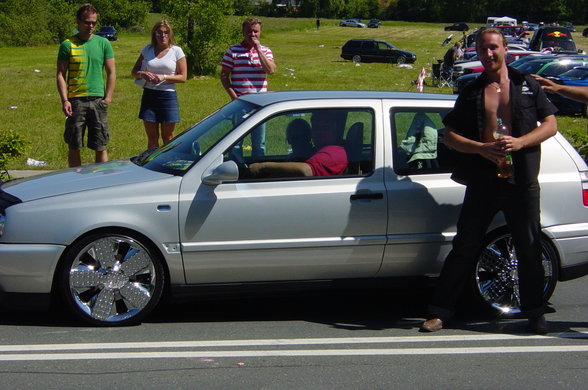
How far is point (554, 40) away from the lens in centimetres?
4116

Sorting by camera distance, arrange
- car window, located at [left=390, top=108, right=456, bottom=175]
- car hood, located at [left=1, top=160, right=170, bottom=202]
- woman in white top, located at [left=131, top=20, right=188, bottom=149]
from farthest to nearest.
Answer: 1. woman in white top, located at [left=131, top=20, right=188, bottom=149]
2. car window, located at [left=390, top=108, right=456, bottom=175]
3. car hood, located at [left=1, top=160, right=170, bottom=202]

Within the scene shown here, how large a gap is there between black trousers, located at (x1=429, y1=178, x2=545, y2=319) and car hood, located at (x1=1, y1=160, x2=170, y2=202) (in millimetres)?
1999

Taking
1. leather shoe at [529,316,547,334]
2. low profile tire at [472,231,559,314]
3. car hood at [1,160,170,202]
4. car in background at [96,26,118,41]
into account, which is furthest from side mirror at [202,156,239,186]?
car in background at [96,26,118,41]

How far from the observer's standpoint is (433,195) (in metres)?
6.00

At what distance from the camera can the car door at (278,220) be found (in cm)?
573

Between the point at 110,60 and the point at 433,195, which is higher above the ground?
the point at 110,60

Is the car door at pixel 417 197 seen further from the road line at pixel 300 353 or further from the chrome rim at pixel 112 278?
the chrome rim at pixel 112 278

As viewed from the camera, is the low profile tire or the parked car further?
the parked car

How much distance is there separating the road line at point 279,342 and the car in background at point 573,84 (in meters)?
15.4

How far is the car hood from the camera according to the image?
19.1ft

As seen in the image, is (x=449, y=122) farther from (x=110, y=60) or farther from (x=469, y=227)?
(x=110, y=60)

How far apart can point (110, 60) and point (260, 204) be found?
4207 mm

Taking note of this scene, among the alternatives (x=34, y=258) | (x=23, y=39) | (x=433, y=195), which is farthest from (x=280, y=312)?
(x=23, y=39)

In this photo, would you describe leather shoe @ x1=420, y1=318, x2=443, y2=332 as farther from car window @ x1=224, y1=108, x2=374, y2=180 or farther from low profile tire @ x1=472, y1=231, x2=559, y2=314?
car window @ x1=224, y1=108, x2=374, y2=180
